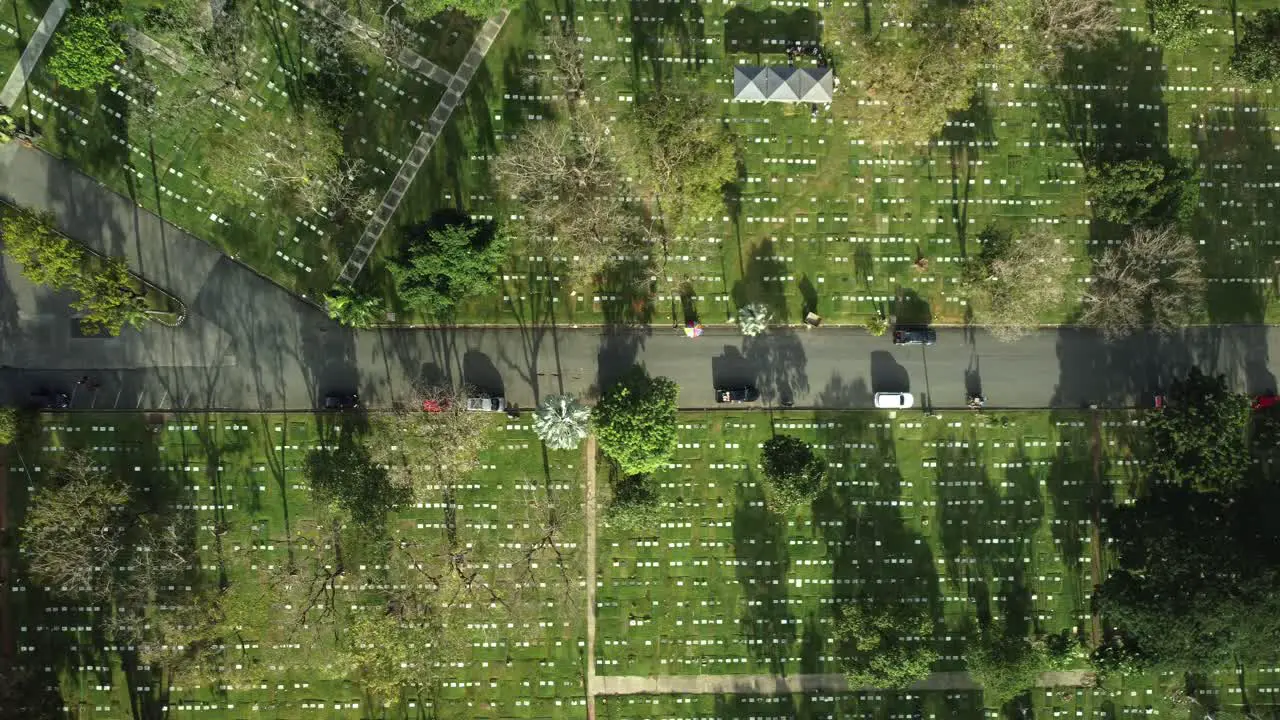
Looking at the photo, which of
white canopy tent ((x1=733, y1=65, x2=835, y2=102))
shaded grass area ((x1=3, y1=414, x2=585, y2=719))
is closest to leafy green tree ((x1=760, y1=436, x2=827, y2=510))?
shaded grass area ((x1=3, y1=414, x2=585, y2=719))

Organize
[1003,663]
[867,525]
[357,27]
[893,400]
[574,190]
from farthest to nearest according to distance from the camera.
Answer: [867,525] < [893,400] < [357,27] < [574,190] < [1003,663]

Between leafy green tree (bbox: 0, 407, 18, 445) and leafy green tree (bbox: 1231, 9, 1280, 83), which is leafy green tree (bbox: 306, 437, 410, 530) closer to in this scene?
leafy green tree (bbox: 0, 407, 18, 445)

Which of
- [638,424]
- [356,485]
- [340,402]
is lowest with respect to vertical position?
[356,485]

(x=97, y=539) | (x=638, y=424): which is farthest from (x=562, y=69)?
(x=97, y=539)

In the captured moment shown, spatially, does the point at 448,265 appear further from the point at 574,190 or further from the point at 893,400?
the point at 893,400

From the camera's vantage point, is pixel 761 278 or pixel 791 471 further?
pixel 761 278

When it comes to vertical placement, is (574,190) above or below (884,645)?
above

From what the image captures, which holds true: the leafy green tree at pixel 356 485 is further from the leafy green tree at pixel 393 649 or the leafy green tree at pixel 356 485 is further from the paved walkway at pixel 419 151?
the paved walkway at pixel 419 151
